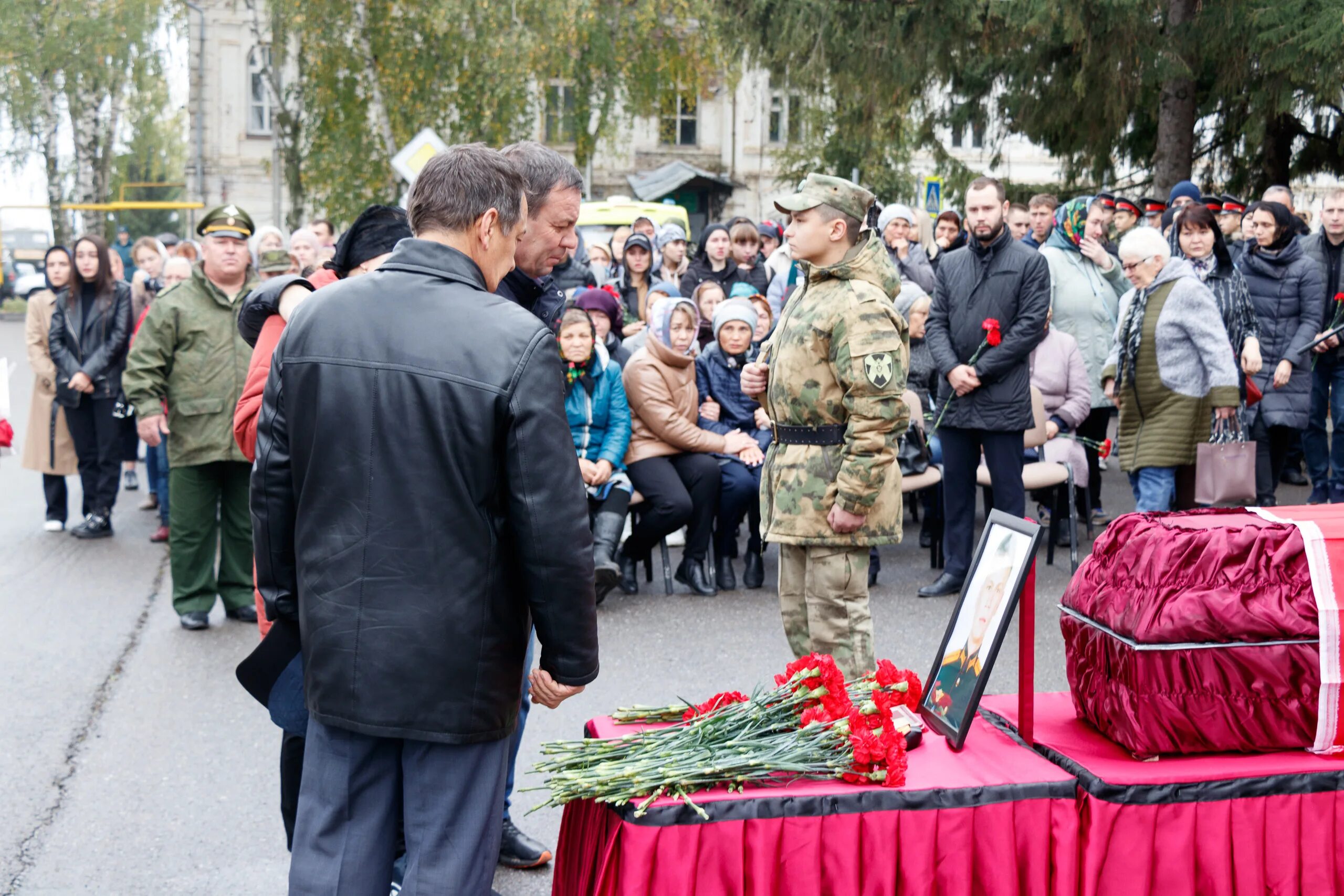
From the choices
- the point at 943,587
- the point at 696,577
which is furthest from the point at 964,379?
the point at 696,577

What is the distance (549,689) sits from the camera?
282 cm

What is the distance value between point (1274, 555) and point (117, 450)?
8718mm

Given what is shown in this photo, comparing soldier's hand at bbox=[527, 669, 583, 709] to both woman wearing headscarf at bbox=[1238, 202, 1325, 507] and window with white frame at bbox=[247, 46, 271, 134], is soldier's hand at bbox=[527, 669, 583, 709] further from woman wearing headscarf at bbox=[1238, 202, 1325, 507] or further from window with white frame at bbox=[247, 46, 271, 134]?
window with white frame at bbox=[247, 46, 271, 134]

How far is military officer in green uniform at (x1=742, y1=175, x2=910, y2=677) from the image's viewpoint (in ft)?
14.6

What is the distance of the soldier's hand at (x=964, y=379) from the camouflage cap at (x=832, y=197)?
115 inches

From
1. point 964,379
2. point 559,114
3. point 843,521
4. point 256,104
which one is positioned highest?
point 256,104

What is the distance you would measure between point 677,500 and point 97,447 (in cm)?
477

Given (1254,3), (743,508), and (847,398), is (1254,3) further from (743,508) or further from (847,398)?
(847,398)

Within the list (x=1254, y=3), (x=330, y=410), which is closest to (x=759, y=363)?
(x=330, y=410)

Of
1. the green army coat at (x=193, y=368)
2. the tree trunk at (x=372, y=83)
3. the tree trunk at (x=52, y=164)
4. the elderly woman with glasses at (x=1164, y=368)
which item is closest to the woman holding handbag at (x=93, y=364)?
the green army coat at (x=193, y=368)

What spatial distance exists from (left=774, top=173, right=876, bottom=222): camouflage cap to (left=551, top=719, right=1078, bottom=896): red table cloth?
2.10 meters

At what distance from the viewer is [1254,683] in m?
3.07

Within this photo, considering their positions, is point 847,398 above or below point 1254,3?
below

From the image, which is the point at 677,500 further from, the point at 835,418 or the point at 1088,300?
the point at 1088,300
